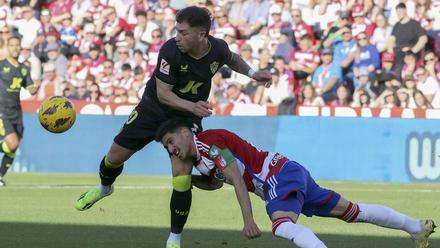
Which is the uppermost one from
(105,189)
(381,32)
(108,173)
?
(108,173)

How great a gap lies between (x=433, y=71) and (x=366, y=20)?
207 centimetres

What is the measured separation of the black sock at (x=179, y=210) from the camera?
9.28 metres

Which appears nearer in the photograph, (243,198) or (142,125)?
(243,198)

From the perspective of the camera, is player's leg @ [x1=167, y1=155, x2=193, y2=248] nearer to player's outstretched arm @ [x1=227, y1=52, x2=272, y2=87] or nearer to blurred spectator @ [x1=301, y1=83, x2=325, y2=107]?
player's outstretched arm @ [x1=227, y1=52, x2=272, y2=87]

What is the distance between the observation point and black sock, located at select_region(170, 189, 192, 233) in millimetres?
9281

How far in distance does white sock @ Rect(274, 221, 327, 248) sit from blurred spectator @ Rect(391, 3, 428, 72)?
1416 centimetres

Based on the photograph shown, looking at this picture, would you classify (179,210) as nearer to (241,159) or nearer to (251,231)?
(241,159)

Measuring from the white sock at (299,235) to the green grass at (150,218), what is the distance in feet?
6.21

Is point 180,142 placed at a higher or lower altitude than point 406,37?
higher

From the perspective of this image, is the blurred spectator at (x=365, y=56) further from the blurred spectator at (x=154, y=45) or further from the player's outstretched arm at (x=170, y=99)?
the player's outstretched arm at (x=170, y=99)

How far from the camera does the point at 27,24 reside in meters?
26.1

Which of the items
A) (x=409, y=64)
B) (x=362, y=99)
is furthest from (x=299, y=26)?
(x=362, y=99)

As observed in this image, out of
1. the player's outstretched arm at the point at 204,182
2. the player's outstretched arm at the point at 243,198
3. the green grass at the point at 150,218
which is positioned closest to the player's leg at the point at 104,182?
the green grass at the point at 150,218

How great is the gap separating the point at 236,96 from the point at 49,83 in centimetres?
454
